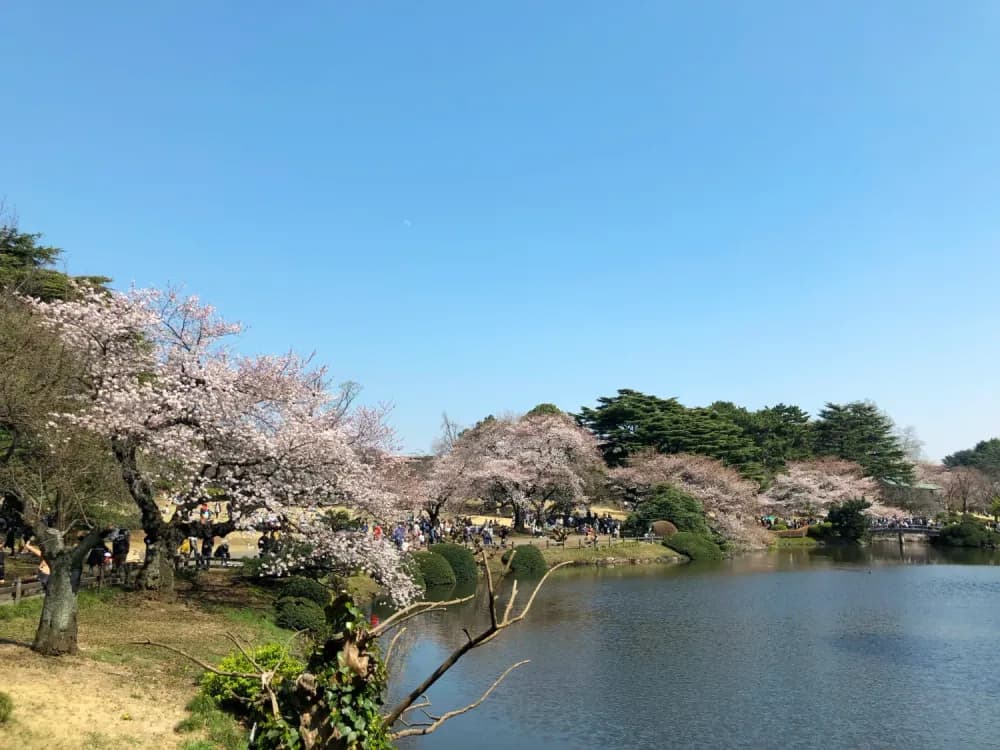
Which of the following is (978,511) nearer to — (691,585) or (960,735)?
(691,585)

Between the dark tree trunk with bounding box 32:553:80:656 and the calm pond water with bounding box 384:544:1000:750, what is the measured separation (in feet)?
22.0

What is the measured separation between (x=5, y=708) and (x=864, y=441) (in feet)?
282

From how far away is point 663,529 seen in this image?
50.6 m

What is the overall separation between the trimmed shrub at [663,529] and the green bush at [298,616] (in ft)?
Answer: 110

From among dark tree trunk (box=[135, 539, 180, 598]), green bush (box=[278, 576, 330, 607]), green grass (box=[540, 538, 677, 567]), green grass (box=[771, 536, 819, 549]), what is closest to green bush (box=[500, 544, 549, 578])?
green grass (box=[540, 538, 677, 567])

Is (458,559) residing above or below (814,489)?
below

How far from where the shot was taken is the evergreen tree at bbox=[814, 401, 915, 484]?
3088 inches

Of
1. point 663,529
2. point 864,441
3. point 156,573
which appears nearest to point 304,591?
point 156,573

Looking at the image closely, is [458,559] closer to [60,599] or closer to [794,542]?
[60,599]

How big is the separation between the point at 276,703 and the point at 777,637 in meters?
22.3

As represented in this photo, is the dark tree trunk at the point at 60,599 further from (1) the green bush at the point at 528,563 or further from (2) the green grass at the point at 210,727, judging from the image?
(1) the green bush at the point at 528,563

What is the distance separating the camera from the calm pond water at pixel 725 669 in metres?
14.6

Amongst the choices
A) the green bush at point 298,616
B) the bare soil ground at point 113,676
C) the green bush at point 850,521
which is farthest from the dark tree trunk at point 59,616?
the green bush at point 850,521

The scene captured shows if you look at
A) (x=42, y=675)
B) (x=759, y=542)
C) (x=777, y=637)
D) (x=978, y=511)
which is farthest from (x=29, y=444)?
(x=978, y=511)
